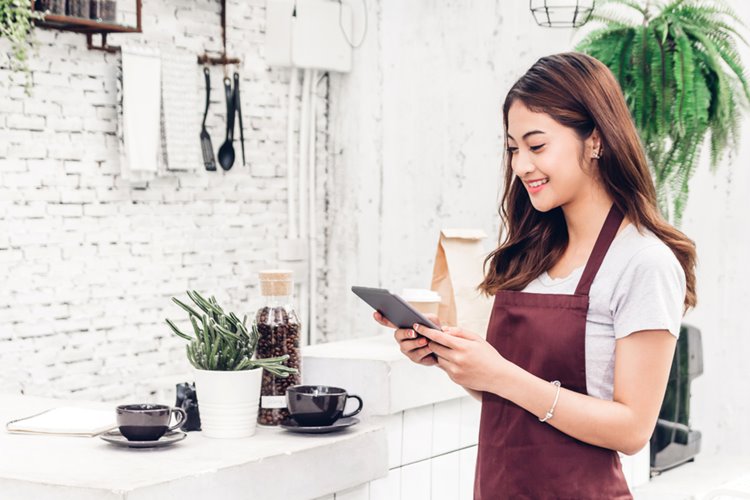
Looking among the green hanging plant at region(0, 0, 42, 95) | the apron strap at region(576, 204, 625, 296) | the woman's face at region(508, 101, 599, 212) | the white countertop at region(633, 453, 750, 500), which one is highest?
the green hanging plant at region(0, 0, 42, 95)

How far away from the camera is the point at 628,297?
1.54m

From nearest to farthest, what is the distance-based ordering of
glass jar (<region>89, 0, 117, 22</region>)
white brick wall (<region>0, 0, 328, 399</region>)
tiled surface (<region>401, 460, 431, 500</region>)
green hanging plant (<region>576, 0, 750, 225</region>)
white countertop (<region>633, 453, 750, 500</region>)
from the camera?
tiled surface (<region>401, 460, 431, 500</region>), white countertop (<region>633, 453, 750, 500</region>), green hanging plant (<region>576, 0, 750, 225</region>), glass jar (<region>89, 0, 117, 22</region>), white brick wall (<region>0, 0, 328, 399</region>)

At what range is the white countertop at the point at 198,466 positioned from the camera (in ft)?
5.03

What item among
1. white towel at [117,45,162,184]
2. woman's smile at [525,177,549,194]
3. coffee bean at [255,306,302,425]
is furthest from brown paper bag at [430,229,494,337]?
white towel at [117,45,162,184]

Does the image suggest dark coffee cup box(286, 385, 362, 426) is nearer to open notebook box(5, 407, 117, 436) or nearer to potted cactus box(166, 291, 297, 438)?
potted cactus box(166, 291, 297, 438)

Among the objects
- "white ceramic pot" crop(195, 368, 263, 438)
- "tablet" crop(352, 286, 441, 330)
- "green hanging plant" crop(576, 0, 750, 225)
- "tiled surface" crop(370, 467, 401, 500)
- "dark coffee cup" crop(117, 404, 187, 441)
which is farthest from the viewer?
"green hanging plant" crop(576, 0, 750, 225)

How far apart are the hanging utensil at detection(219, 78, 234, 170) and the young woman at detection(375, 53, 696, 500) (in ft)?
10.4

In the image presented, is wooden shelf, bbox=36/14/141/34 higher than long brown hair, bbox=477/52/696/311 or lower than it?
higher

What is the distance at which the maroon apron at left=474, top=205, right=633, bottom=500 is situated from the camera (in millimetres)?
1605

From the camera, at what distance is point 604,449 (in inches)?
63.6

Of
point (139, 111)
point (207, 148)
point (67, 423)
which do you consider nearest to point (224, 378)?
point (67, 423)

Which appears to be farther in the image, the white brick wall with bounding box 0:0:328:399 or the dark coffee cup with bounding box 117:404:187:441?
the white brick wall with bounding box 0:0:328:399

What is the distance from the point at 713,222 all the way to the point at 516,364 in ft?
8.49

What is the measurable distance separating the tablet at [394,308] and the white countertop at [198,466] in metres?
0.30
